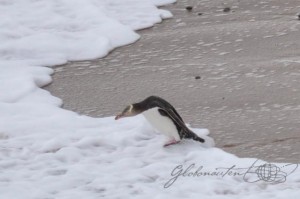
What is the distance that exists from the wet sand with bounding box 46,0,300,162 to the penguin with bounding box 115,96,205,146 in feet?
0.77

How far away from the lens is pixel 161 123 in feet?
18.1

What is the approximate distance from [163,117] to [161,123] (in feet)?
0.18

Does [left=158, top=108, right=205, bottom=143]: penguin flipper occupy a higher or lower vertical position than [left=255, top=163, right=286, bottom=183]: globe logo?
higher

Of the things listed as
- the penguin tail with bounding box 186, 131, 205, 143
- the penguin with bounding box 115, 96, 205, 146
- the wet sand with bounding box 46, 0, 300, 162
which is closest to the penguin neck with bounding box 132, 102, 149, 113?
the penguin with bounding box 115, 96, 205, 146

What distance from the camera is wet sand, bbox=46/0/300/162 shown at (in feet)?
18.9

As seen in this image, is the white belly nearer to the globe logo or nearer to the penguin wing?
the penguin wing

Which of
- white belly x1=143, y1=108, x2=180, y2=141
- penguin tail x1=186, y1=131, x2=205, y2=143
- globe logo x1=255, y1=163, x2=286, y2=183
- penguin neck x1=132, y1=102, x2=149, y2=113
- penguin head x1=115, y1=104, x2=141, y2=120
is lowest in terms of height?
globe logo x1=255, y1=163, x2=286, y2=183

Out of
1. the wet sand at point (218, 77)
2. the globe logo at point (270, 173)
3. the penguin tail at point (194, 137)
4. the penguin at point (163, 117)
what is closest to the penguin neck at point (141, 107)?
the penguin at point (163, 117)

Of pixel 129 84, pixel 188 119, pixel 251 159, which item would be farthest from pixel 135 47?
pixel 251 159

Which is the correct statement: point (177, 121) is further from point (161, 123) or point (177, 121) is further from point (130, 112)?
point (130, 112)

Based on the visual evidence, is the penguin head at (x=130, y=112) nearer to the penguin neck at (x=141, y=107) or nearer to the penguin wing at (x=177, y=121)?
the penguin neck at (x=141, y=107)

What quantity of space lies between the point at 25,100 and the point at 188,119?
4.52ft

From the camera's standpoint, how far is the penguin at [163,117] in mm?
5492

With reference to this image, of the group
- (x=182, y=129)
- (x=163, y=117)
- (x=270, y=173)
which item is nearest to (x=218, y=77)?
(x=182, y=129)
